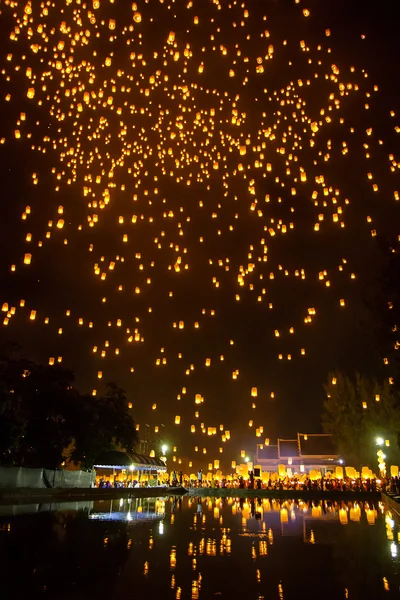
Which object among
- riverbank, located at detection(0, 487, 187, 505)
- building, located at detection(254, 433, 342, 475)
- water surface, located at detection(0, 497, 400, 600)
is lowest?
water surface, located at detection(0, 497, 400, 600)

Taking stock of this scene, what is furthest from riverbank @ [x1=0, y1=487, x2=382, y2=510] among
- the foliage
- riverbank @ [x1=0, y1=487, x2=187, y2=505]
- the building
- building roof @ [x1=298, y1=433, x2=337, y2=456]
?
building roof @ [x1=298, y1=433, x2=337, y2=456]

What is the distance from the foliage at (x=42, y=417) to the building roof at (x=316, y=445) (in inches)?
988

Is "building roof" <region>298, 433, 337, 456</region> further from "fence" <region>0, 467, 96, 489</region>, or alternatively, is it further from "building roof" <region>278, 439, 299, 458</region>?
"fence" <region>0, 467, 96, 489</region>

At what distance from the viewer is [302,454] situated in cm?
4509

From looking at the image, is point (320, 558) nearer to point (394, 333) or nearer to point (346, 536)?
point (346, 536)

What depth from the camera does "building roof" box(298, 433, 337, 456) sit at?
1758 inches

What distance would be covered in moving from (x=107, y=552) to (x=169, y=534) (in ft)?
8.38

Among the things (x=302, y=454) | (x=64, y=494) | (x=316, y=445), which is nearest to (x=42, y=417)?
(x=64, y=494)

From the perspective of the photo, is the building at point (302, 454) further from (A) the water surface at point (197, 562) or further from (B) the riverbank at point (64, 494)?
(A) the water surface at point (197, 562)

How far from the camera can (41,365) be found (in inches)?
896

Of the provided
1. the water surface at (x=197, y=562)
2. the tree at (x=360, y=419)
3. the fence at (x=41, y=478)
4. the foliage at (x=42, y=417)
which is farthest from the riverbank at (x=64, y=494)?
the tree at (x=360, y=419)

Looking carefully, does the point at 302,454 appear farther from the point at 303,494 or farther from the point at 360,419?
the point at 303,494

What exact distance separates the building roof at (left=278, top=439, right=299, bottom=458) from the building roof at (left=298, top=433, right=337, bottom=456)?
36.8 inches

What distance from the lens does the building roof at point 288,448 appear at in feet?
152
